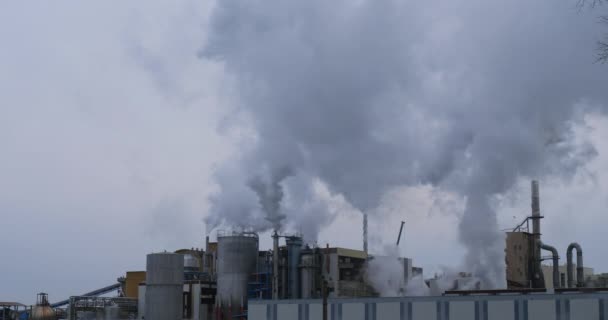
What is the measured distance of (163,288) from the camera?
7100 cm

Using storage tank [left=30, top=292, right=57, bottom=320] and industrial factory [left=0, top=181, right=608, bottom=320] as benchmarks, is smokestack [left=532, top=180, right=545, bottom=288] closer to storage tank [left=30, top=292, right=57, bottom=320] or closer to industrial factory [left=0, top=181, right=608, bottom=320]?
industrial factory [left=0, top=181, right=608, bottom=320]

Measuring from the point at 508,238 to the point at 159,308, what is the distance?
34.3m

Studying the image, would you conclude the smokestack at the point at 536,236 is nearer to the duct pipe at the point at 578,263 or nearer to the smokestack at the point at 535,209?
the smokestack at the point at 535,209

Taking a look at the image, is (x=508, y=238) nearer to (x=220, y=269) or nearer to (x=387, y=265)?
(x=387, y=265)

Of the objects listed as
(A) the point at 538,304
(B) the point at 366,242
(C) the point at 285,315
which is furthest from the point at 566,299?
(B) the point at 366,242

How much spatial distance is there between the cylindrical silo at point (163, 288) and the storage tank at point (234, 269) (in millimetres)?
4046

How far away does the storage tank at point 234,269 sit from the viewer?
70.7 metres

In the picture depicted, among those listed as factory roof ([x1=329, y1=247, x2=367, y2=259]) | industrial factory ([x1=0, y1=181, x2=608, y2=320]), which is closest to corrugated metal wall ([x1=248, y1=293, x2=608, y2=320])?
industrial factory ([x1=0, y1=181, x2=608, y2=320])

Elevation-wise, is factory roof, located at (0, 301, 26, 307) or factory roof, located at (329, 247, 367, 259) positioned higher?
factory roof, located at (329, 247, 367, 259)

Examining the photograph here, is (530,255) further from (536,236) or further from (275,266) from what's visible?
(275,266)

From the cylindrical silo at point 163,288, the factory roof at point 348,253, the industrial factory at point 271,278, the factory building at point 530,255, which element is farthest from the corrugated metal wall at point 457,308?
the factory building at point 530,255

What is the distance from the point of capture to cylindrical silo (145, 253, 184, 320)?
70.5 meters

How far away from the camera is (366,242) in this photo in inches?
3807

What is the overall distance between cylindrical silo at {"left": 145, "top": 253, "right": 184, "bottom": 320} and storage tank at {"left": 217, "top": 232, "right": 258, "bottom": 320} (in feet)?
13.3
